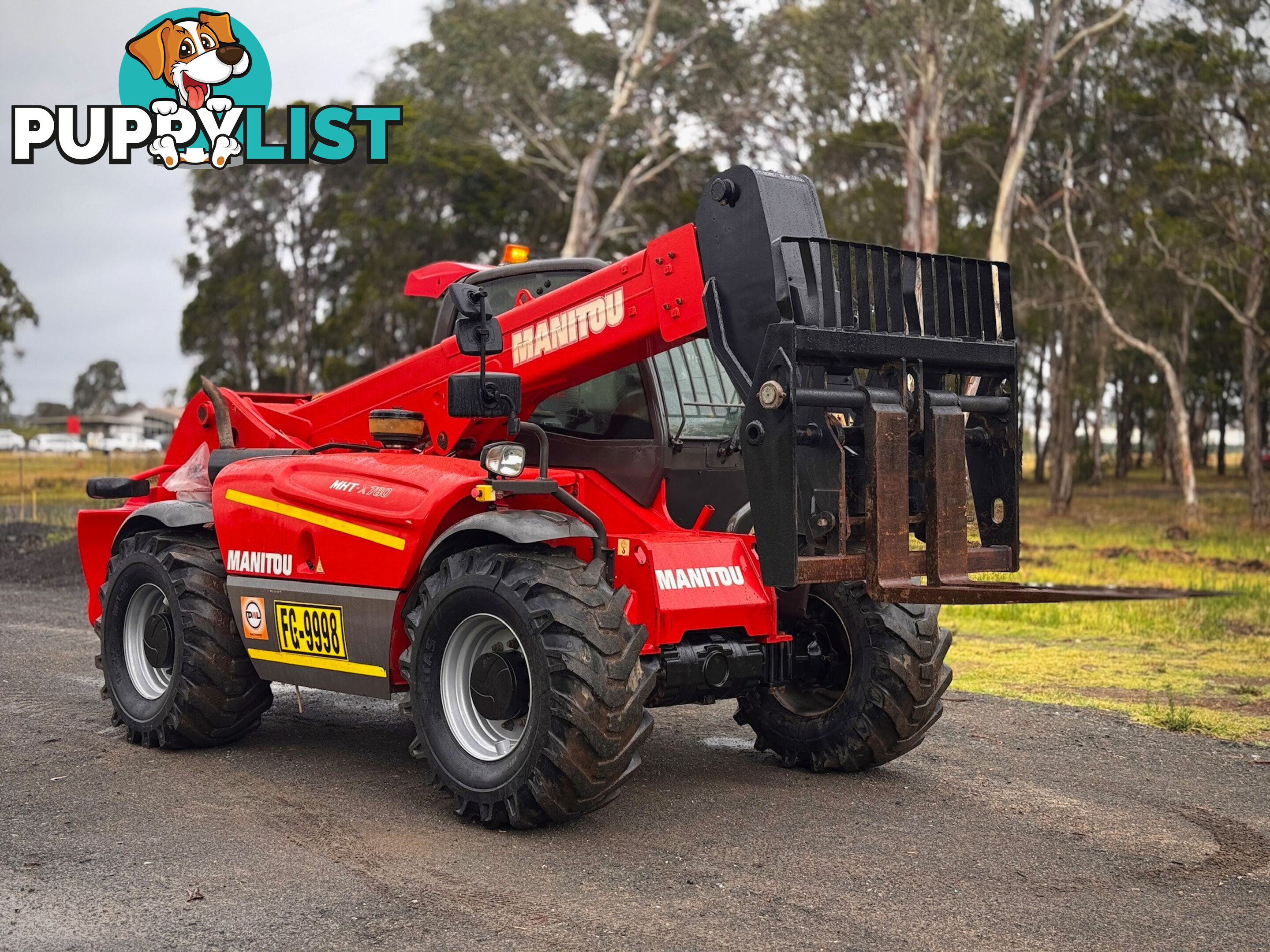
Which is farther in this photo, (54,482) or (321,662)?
(54,482)

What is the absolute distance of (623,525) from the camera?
282 inches

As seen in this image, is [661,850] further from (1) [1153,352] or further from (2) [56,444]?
(2) [56,444]

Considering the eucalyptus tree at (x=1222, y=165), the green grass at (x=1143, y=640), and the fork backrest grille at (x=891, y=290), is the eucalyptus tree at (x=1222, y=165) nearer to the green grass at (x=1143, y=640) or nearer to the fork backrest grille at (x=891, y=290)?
the green grass at (x=1143, y=640)

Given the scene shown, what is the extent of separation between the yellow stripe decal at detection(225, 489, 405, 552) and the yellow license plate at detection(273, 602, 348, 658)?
424 millimetres

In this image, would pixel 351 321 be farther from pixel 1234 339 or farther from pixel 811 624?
pixel 811 624

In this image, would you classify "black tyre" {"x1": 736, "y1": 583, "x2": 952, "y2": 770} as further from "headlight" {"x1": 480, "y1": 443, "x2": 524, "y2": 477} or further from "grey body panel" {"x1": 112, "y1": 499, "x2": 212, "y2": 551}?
"grey body panel" {"x1": 112, "y1": 499, "x2": 212, "y2": 551}

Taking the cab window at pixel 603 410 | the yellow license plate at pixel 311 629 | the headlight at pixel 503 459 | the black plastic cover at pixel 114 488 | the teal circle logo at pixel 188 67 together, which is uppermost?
the teal circle logo at pixel 188 67

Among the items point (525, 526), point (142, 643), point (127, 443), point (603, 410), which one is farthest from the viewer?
point (127, 443)

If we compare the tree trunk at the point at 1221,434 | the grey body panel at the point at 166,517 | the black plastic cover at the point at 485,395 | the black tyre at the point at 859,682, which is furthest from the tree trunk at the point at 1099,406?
the black plastic cover at the point at 485,395

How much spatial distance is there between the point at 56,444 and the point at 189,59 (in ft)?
268

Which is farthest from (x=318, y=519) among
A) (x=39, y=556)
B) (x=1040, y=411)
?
(x=1040, y=411)

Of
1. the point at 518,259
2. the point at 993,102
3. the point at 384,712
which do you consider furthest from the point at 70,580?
the point at 993,102

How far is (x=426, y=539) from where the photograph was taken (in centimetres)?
665

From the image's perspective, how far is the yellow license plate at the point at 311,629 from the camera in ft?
23.4
